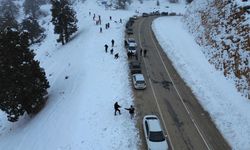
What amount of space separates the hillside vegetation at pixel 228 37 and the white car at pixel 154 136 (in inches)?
443

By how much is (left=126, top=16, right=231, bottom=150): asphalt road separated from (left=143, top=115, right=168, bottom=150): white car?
116cm

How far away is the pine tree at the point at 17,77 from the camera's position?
3591cm

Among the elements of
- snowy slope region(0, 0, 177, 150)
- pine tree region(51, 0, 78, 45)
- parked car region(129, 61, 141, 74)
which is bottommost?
snowy slope region(0, 0, 177, 150)

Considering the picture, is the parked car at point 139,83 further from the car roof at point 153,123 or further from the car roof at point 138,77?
the car roof at point 153,123

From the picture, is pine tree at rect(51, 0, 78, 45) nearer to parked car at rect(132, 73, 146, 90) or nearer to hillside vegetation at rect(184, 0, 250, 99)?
hillside vegetation at rect(184, 0, 250, 99)

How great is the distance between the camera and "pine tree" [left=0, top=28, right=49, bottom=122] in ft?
118

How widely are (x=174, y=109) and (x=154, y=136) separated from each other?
24.0 ft

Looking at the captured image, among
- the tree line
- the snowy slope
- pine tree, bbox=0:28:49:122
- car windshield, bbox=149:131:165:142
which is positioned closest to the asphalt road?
car windshield, bbox=149:131:165:142

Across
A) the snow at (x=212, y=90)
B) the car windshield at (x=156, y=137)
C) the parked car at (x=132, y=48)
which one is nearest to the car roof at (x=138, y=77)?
the snow at (x=212, y=90)

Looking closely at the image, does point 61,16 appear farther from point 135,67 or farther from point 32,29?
point 32,29

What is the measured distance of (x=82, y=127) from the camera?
2867cm

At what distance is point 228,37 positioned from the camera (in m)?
39.1

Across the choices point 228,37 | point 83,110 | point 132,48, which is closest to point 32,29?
point 132,48

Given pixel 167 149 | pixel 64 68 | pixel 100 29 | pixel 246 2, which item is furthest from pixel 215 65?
pixel 100 29
